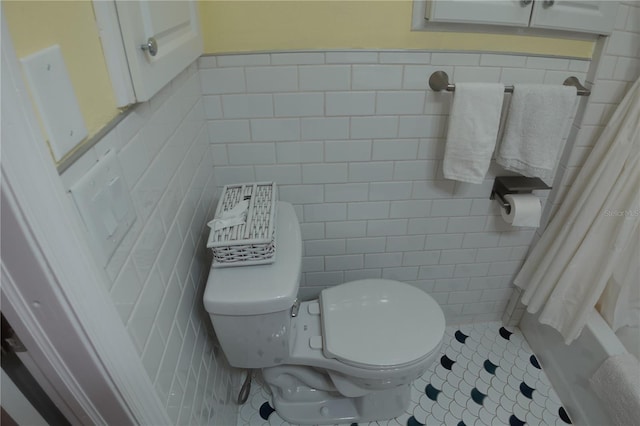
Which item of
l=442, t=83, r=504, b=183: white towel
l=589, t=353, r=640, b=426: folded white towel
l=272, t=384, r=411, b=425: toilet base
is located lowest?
l=272, t=384, r=411, b=425: toilet base

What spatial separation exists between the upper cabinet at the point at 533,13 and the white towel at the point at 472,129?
182 millimetres

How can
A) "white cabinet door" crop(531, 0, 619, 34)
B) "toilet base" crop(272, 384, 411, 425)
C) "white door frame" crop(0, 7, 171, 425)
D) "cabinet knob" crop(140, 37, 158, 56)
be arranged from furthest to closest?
"toilet base" crop(272, 384, 411, 425) → "white cabinet door" crop(531, 0, 619, 34) → "cabinet knob" crop(140, 37, 158, 56) → "white door frame" crop(0, 7, 171, 425)

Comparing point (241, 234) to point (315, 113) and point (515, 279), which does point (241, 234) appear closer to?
point (315, 113)

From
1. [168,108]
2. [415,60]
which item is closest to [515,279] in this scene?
[415,60]

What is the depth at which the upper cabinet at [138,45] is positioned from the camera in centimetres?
58

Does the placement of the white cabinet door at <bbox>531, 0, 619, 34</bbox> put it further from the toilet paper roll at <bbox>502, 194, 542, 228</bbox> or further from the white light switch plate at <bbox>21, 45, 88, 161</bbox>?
the white light switch plate at <bbox>21, 45, 88, 161</bbox>

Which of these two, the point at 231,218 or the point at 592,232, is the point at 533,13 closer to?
the point at 592,232

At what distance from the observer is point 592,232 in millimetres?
1303

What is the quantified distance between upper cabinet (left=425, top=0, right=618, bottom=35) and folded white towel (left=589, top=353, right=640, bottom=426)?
3.48 feet

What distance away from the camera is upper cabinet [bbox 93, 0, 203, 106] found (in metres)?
0.58

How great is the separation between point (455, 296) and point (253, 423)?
1.02m

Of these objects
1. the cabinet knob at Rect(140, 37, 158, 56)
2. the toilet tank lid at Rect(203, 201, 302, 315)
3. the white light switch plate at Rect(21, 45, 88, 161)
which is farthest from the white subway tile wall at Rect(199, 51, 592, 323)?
the white light switch plate at Rect(21, 45, 88, 161)

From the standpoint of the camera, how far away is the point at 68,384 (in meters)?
0.56

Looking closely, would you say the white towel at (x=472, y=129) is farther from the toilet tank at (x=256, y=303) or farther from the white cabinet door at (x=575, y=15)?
the toilet tank at (x=256, y=303)
